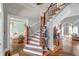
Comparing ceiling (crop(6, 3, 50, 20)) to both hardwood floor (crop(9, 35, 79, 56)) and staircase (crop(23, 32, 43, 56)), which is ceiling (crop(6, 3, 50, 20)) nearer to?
staircase (crop(23, 32, 43, 56))

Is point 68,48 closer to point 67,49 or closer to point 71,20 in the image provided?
point 67,49

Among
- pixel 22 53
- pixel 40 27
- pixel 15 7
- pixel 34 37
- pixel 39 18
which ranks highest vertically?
pixel 15 7

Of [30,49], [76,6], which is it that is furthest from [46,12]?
[30,49]

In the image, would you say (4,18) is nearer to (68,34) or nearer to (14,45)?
(14,45)

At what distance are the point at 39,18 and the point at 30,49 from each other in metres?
0.49

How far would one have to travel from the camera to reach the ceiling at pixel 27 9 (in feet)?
6.64

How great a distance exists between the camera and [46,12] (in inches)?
80.0

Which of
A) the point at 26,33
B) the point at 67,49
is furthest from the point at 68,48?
the point at 26,33

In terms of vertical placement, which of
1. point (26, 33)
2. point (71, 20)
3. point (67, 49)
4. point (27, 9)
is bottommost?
point (67, 49)

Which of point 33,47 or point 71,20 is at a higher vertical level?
point 71,20

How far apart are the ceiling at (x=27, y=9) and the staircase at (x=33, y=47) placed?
29cm

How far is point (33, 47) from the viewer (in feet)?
6.79

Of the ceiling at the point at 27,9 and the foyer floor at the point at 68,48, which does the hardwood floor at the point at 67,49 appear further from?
the ceiling at the point at 27,9

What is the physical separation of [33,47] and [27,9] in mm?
582
